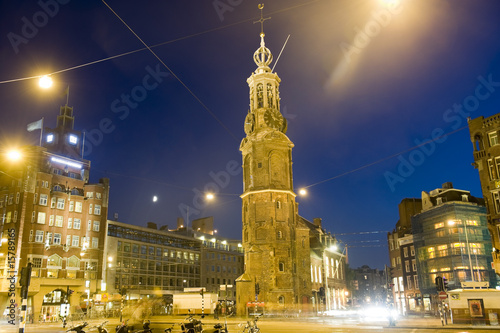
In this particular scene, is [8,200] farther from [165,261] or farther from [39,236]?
[165,261]

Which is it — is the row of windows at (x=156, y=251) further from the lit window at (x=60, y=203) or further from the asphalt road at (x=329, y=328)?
the asphalt road at (x=329, y=328)

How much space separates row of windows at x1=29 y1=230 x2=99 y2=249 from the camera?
61794 millimetres

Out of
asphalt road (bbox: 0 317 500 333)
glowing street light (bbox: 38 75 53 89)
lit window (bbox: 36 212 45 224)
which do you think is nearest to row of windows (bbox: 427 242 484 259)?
asphalt road (bbox: 0 317 500 333)

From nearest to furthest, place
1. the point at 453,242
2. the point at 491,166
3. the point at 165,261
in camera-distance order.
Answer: the point at 491,166 < the point at 453,242 < the point at 165,261

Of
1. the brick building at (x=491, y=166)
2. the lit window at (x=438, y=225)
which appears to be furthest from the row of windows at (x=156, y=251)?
the brick building at (x=491, y=166)

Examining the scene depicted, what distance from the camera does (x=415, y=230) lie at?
6906 centimetres

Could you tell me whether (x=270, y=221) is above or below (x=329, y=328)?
above

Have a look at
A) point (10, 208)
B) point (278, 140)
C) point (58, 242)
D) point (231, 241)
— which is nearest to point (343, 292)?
point (231, 241)

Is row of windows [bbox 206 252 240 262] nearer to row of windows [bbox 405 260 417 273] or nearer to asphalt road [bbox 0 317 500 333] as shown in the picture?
row of windows [bbox 405 260 417 273]

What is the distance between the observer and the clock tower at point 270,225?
2231 inches

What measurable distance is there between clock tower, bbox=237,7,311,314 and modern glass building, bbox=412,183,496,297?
1914 cm

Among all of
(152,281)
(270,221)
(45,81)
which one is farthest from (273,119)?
(45,81)

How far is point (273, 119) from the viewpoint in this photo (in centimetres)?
6388

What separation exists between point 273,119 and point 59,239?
3697 cm
